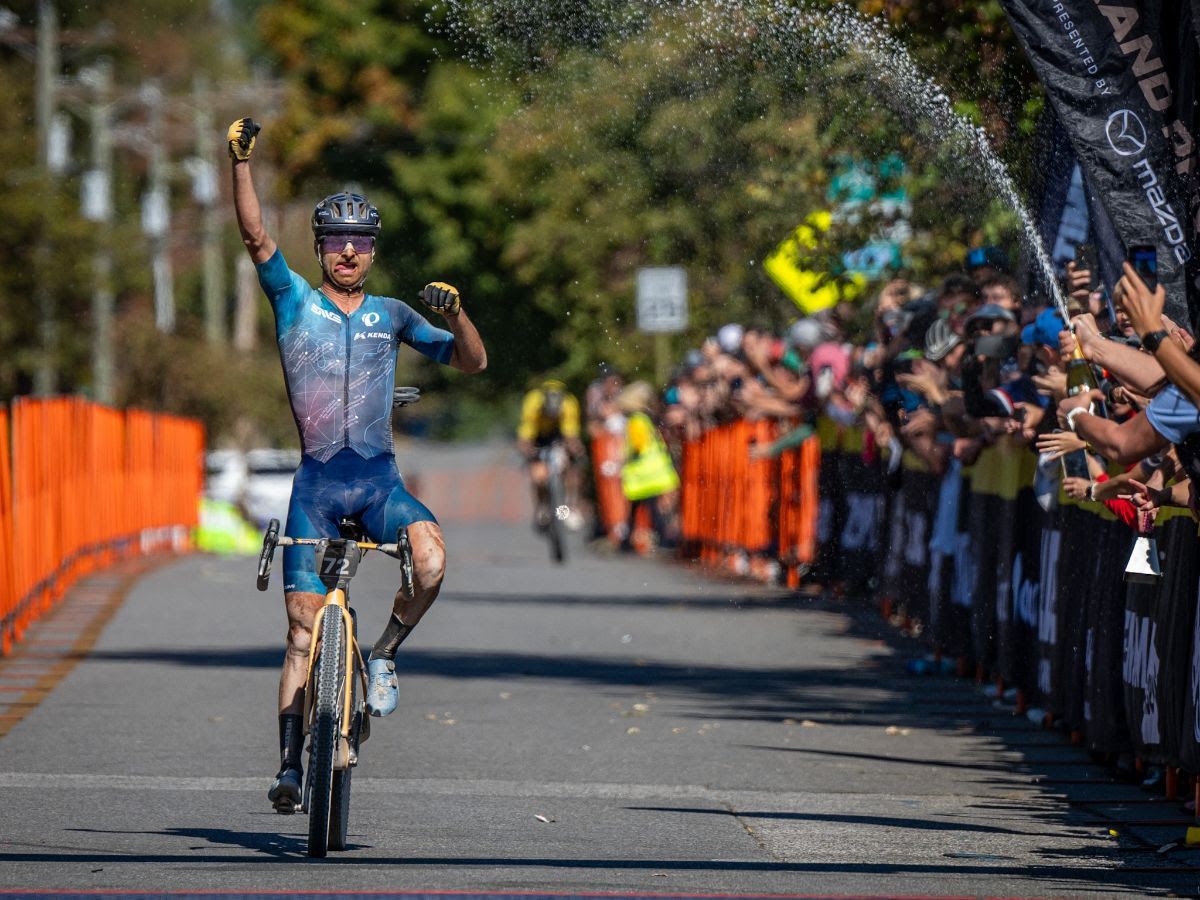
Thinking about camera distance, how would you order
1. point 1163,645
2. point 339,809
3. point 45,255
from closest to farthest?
1. point 339,809
2. point 1163,645
3. point 45,255

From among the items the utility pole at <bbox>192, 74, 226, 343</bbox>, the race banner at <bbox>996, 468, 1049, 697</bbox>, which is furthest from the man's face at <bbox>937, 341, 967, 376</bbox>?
the utility pole at <bbox>192, 74, 226, 343</bbox>

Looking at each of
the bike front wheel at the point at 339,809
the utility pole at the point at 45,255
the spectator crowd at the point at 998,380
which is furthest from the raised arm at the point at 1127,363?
the utility pole at the point at 45,255

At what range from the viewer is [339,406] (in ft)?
28.5

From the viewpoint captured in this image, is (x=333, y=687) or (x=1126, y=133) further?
(x=1126, y=133)

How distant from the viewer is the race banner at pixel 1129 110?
31.2 feet

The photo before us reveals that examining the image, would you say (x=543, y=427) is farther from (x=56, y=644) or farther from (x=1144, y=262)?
(x=1144, y=262)

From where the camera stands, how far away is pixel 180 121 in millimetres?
66438

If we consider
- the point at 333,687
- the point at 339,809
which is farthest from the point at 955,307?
the point at 339,809

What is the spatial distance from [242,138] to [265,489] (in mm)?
36558

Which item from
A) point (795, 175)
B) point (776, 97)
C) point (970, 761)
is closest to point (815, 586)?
point (795, 175)

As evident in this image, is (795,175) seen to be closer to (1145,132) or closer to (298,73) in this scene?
(1145,132)

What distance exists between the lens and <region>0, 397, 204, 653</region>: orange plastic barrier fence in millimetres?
16203

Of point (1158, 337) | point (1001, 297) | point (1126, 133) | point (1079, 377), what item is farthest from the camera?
point (1001, 297)

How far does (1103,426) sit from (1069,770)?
3167mm
